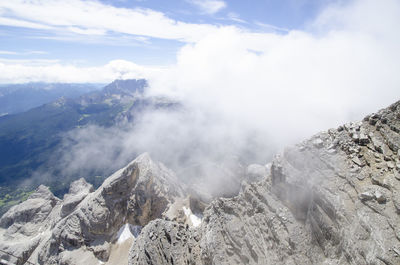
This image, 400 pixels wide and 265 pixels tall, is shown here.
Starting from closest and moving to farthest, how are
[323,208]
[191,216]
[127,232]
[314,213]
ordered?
[323,208] < [314,213] < [127,232] < [191,216]

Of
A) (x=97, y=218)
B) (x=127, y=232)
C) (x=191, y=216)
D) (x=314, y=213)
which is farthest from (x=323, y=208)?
(x=127, y=232)

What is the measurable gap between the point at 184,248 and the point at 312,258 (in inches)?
1000

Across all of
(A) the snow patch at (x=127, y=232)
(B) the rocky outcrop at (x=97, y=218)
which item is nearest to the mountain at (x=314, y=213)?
(A) the snow patch at (x=127, y=232)

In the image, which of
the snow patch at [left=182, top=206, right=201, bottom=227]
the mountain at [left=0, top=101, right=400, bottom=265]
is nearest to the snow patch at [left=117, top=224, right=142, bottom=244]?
the snow patch at [left=182, top=206, right=201, bottom=227]

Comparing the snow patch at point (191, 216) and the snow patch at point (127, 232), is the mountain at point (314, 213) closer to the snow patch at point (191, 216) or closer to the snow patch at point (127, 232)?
the snow patch at point (127, 232)

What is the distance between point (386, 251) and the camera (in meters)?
17.9

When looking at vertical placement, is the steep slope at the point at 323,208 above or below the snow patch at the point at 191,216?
above

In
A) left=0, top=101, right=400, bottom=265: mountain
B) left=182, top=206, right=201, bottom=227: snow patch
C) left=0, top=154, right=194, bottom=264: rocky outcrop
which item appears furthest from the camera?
left=182, top=206, right=201, bottom=227: snow patch

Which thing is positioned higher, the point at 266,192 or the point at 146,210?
the point at 266,192

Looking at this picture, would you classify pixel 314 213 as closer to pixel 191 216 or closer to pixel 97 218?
Result: pixel 191 216

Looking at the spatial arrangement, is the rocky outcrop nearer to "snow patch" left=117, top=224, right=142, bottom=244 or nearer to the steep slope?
"snow patch" left=117, top=224, right=142, bottom=244

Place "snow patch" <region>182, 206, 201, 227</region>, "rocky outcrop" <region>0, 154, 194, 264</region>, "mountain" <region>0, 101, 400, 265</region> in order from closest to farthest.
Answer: "mountain" <region>0, 101, 400, 265</region> < "rocky outcrop" <region>0, 154, 194, 264</region> < "snow patch" <region>182, 206, 201, 227</region>

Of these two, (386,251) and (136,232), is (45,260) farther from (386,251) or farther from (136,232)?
(386,251)

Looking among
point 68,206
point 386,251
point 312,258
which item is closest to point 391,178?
point 386,251
